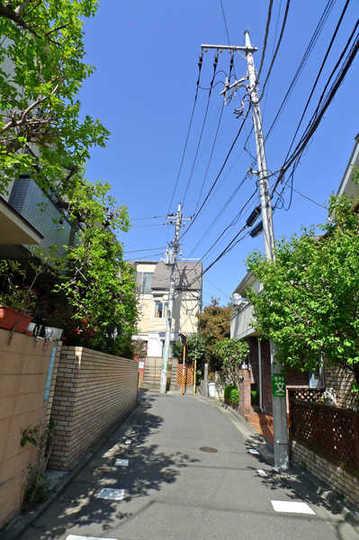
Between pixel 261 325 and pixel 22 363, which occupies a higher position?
pixel 261 325

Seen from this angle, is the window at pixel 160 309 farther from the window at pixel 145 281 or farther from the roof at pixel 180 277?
the window at pixel 145 281

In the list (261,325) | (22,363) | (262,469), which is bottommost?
(262,469)

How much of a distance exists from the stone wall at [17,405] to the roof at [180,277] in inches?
862

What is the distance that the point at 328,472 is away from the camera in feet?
16.9

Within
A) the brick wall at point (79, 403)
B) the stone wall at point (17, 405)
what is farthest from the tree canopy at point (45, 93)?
the stone wall at point (17, 405)

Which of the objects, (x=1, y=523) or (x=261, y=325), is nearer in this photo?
(x=1, y=523)

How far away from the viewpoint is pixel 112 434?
8.02 meters

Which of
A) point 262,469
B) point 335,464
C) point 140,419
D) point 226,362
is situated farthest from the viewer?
point 226,362

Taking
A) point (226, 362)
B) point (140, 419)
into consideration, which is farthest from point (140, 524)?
point (226, 362)

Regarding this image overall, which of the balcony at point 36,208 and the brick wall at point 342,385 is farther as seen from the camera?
the balcony at point 36,208

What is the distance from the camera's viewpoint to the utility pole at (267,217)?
6.34 metres

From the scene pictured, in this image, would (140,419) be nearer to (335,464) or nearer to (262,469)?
(262,469)

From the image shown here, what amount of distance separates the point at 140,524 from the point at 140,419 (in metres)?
7.08

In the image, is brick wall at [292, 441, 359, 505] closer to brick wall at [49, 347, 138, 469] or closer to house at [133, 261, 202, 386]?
brick wall at [49, 347, 138, 469]
